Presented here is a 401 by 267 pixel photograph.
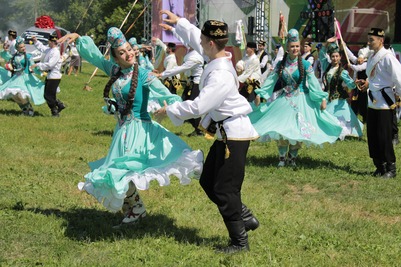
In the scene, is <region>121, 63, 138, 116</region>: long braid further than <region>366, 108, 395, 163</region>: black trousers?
No

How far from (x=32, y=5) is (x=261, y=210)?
90280 mm

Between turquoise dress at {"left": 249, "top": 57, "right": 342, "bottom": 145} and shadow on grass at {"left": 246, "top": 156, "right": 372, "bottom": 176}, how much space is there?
0.62 m

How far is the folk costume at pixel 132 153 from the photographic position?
5.82 meters

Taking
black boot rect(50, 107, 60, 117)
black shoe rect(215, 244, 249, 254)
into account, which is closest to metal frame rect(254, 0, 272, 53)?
black boot rect(50, 107, 60, 117)

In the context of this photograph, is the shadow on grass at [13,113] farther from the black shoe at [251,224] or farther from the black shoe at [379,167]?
the black shoe at [251,224]

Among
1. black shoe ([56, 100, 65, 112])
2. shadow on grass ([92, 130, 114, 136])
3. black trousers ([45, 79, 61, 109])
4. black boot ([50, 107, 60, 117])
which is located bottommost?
black boot ([50, 107, 60, 117])

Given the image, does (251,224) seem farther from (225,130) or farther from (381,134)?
(381,134)

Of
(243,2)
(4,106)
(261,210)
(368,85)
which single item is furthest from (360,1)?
(261,210)

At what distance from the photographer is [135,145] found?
6.12 meters

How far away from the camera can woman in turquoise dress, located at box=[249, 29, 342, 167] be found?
9.30m

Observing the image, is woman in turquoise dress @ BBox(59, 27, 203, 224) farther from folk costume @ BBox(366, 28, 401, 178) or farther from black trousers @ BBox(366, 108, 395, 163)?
black trousers @ BBox(366, 108, 395, 163)

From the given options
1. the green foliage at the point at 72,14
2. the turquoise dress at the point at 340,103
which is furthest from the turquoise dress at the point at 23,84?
the green foliage at the point at 72,14

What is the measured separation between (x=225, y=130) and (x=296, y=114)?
13.0ft

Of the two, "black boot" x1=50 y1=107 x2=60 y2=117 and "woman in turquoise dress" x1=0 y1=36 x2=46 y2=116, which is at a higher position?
"woman in turquoise dress" x1=0 y1=36 x2=46 y2=116
